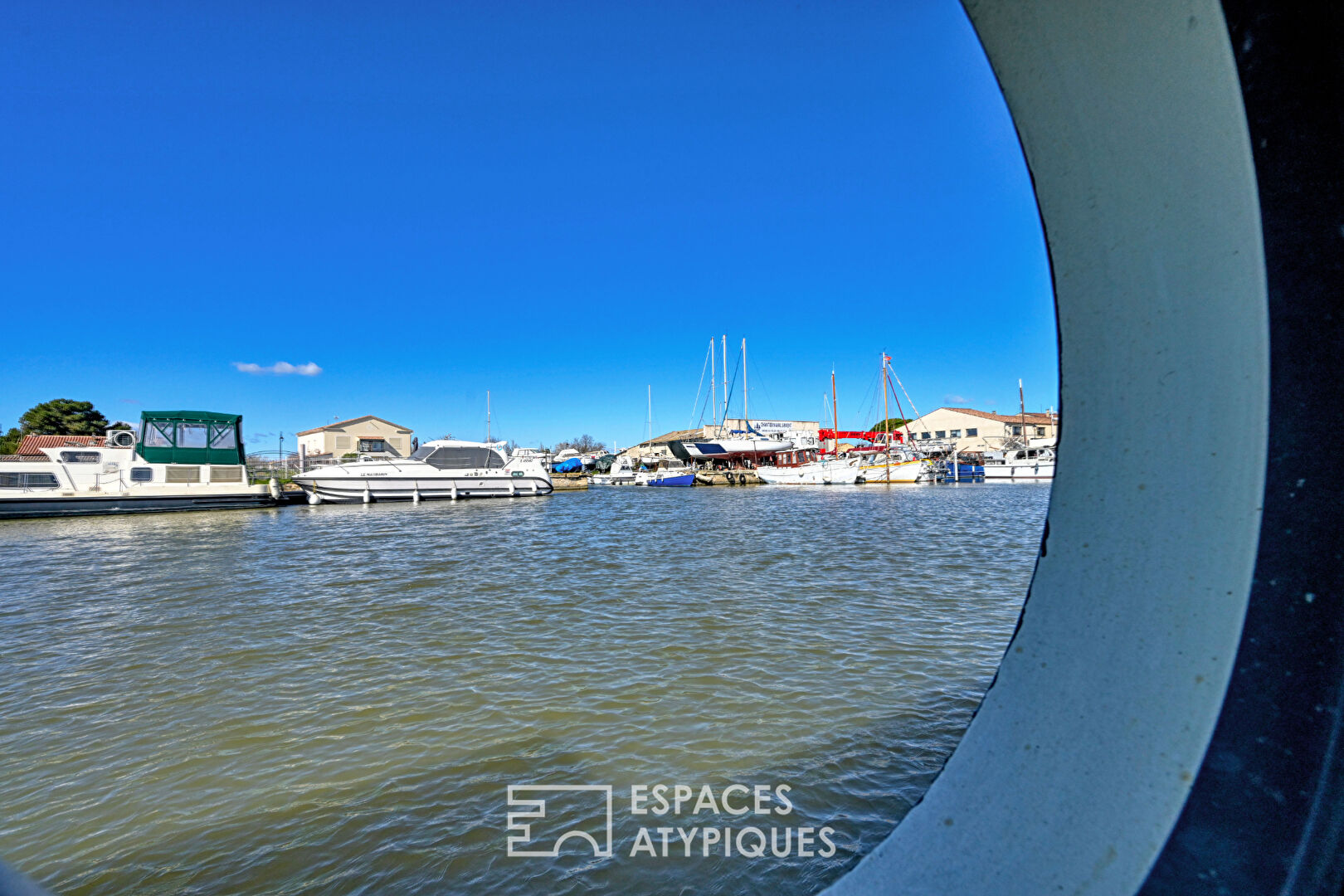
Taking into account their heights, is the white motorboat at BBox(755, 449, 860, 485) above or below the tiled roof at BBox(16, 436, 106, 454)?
below

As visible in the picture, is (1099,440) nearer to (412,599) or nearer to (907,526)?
(412,599)

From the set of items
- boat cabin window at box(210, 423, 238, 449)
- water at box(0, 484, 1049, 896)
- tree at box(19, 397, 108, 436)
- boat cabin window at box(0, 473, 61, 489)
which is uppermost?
tree at box(19, 397, 108, 436)

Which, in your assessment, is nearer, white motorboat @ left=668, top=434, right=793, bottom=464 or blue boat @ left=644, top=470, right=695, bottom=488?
blue boat @ left=644, top=470, right=695, bottom=488

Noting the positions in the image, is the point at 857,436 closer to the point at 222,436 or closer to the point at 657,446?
the point at 657,446

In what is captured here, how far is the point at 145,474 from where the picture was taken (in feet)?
79.2

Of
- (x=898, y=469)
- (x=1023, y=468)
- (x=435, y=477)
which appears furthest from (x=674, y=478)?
(x=1023, y=468)

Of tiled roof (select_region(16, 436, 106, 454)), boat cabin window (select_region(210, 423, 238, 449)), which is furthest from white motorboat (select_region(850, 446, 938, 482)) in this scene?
tiled roof (select_region(16, 436, 106, 454))

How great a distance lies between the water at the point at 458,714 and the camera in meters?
2.71

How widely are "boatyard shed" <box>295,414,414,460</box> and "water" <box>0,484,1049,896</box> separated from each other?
54987mm

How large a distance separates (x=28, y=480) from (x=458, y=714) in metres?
28.0

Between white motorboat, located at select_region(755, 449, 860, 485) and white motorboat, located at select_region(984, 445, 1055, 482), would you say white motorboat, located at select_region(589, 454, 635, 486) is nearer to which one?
white motorboat, located at select_region(755, 449, 860, 485)

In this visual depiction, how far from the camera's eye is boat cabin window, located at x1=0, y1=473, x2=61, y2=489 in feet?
71.9

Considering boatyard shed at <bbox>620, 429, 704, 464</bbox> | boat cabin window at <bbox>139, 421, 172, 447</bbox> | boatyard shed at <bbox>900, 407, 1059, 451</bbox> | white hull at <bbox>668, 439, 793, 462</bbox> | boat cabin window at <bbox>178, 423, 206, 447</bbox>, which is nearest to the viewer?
boat cabin window at <bbox>139, 421, 172, 447</bbox>

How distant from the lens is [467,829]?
2.89m
